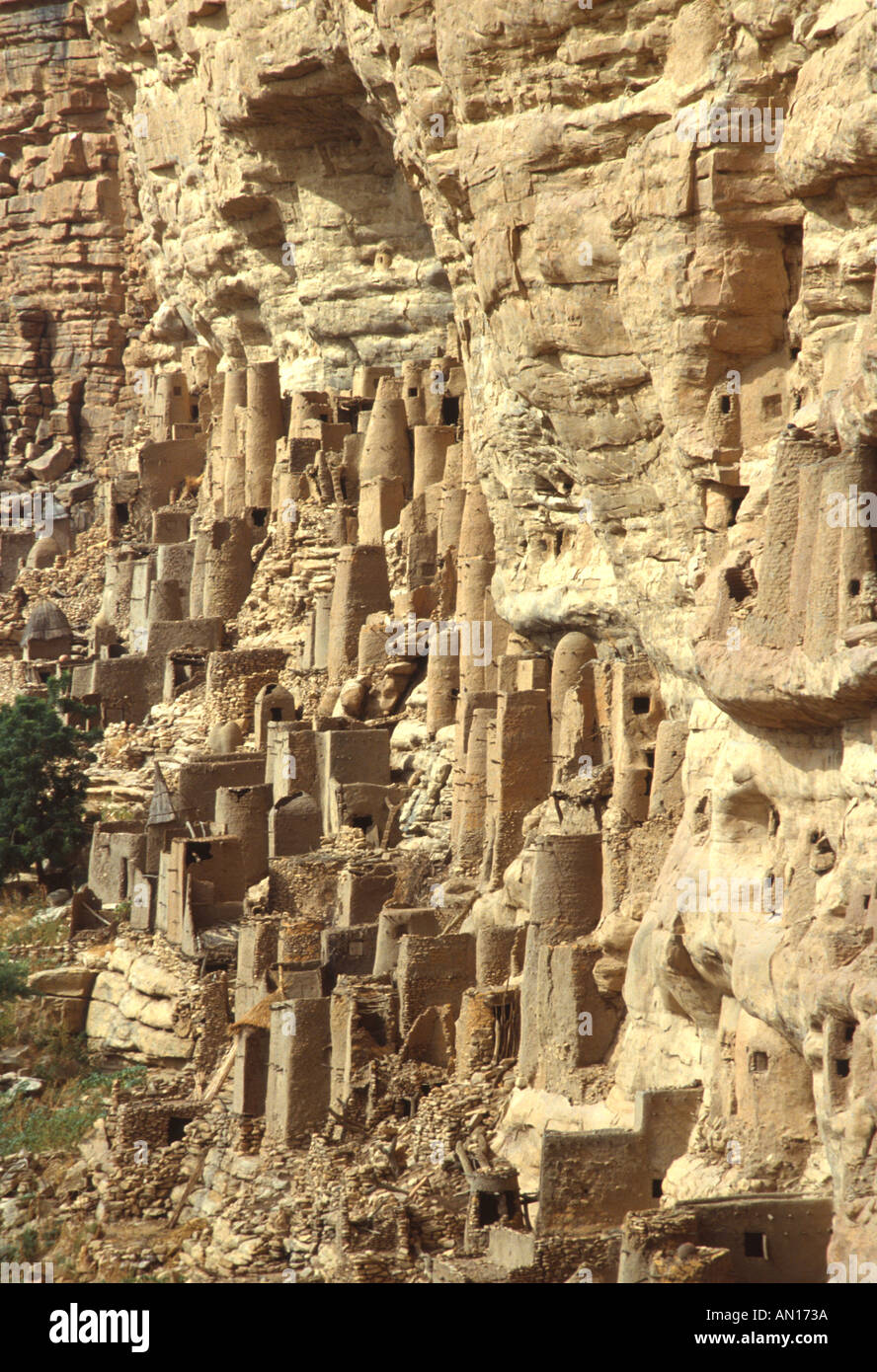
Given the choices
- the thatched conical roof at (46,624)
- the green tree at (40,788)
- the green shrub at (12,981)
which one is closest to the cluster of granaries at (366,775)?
the thatched conical roof at (46,624)

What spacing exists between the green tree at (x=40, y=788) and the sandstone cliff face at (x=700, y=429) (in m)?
13.8

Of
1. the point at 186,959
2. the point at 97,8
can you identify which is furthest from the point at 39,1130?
the point at 97,8

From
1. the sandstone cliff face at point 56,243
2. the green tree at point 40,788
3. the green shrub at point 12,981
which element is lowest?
the green shrub at point 12,981

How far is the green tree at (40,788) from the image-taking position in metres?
50.6

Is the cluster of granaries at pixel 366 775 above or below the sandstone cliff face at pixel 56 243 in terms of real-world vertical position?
below

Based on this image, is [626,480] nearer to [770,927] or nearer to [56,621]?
[770,927]

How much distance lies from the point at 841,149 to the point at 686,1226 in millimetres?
13316

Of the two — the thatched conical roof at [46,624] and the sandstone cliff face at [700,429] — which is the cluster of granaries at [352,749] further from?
the sandstone cliff face at [700,429]

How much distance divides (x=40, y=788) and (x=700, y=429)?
882 inches

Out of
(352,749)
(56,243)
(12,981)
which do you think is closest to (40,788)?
(12,981)

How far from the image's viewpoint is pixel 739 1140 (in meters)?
28.5

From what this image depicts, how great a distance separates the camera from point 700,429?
33750 millimetres

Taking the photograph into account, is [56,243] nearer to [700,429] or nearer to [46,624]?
[46,624]

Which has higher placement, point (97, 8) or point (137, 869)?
point (97, 8)
